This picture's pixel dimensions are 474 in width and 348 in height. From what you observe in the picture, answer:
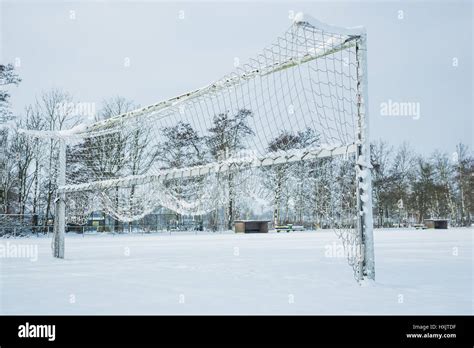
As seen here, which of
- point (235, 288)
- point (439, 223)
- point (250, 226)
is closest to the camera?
point (235, 288)

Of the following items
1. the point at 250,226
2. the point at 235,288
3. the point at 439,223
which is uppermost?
the point at 235,288

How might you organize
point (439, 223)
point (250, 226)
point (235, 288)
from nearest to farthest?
point (235, 288)
point (250, 226)
point (439, 223)

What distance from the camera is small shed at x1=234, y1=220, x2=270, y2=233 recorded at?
32906mm

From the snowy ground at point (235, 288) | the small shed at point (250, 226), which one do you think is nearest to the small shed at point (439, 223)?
the small shed at point (250, 226)

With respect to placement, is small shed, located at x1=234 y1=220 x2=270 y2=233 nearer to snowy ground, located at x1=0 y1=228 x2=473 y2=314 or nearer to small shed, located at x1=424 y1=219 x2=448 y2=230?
small shed, located at x1=424 y1=219 x2=448 y2=230

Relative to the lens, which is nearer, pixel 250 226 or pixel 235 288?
pixel 235 288

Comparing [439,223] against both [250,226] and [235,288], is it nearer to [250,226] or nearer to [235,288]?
[250,226]

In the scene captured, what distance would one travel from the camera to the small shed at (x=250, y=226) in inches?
1296

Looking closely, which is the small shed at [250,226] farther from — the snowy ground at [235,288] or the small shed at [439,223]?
the snowy ground at [235,288]

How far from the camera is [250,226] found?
33344 millimetres

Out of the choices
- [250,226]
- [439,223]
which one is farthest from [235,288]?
[439,223]
